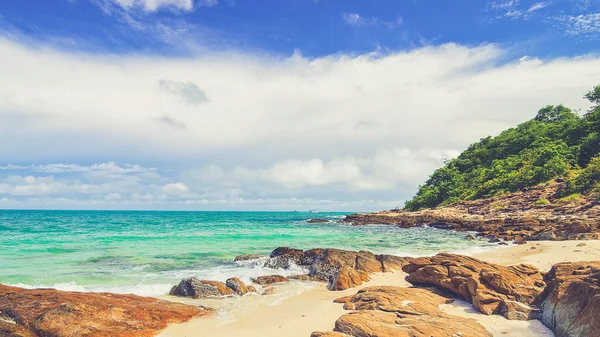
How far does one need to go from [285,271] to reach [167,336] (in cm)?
894

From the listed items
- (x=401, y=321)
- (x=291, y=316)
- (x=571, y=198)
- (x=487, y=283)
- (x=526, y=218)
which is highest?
(x=571, y=198)

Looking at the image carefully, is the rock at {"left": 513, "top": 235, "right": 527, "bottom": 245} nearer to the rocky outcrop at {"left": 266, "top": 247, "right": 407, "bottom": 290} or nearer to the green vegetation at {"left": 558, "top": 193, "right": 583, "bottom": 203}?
the rocky outcrop at {"left": 266, "top": 247, "right": 407, "bottom": 290}

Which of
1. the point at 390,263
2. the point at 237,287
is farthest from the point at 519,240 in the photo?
the point at 237,287

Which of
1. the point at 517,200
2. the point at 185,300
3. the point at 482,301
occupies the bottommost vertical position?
the point at 185,300

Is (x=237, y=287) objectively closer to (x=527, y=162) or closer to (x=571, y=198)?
(x=571, y=198)

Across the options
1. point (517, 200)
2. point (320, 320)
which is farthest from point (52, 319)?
point (517, 200)

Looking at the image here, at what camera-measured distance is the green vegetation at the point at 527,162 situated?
48034 millimetres

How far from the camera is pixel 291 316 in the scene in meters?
9.78

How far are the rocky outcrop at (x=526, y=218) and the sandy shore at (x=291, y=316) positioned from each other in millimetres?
10566

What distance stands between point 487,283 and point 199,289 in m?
8.93

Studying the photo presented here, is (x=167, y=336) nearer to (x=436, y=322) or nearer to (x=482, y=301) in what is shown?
(x=436, y=322)

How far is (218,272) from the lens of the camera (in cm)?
1636

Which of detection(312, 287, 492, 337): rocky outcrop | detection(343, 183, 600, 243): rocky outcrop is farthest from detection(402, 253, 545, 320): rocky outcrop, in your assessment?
detection(343, 183, 600, 243): rocky outcrop

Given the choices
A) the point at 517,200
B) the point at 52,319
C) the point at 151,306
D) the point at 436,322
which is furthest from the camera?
the point at 517,200
